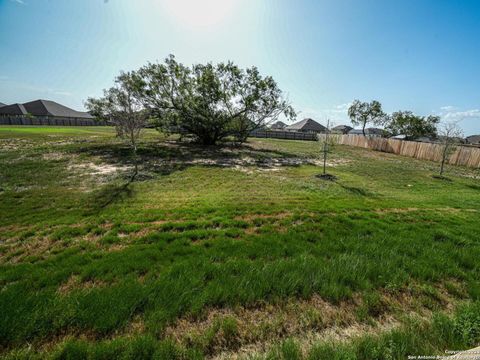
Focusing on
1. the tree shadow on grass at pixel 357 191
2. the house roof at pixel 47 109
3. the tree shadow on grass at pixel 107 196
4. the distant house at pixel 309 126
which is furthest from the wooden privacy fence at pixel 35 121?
the distant house at pixel 309 126

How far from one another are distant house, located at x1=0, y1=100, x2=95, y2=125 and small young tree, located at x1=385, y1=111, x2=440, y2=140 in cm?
6219

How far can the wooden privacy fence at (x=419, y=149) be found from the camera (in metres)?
17.1

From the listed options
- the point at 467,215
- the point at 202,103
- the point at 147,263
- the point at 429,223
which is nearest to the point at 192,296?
the point at 147,263

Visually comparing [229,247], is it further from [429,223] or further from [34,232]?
[429,223]

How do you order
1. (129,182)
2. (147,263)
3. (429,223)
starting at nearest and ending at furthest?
(147,263), (429,223), (129,182)

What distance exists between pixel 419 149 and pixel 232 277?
26.2 m

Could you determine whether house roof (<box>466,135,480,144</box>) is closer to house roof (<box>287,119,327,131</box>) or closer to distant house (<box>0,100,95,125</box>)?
house roof (<box>287,119,327,131</box>)

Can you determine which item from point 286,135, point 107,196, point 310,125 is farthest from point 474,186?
point 310,125

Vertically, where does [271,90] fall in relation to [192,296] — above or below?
above

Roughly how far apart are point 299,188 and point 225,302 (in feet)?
22.1

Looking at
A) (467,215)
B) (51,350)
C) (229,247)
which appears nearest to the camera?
(51,350)

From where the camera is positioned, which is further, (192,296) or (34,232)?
(34,232)

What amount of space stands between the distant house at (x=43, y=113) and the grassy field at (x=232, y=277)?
4540cm

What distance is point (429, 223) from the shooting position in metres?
5.39
